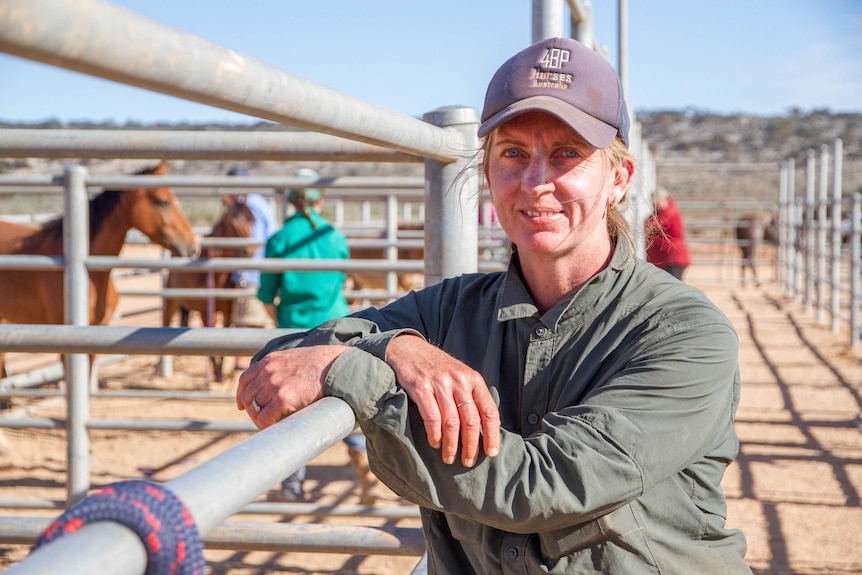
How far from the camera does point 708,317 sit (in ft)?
4.32

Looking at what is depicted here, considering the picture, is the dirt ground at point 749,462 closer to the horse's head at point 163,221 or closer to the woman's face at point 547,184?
the horse's head at point 163,221

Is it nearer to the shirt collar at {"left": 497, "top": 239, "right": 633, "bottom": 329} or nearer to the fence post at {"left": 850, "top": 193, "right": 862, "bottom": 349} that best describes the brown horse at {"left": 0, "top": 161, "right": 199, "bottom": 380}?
the shirt collar at {"left": 497, "top": 239, "right": 633, "bottom": 329}

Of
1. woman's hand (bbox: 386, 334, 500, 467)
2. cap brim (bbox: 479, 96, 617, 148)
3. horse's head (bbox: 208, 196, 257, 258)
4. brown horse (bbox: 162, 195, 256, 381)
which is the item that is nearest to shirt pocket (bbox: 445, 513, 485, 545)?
woman's hand (bbox: 386, 334, 500, 467)

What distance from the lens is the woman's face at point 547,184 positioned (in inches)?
55.9

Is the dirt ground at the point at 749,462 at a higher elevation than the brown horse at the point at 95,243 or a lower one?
lower

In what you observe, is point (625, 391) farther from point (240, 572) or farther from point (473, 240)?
point (240, 572)

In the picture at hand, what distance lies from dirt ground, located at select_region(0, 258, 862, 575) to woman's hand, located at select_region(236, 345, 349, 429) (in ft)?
6.64

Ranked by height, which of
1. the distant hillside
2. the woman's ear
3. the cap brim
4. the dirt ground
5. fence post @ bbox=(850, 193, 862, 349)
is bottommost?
the dirt ground

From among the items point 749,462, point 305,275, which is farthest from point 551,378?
point 749,462

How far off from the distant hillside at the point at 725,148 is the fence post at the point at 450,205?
43646 millimetres

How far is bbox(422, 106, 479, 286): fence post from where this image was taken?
5.36 feet

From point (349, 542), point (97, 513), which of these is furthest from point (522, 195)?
point (97, 513)

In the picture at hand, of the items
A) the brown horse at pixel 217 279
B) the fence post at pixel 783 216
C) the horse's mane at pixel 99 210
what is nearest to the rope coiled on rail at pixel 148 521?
the horse's mane at pixel 99 210

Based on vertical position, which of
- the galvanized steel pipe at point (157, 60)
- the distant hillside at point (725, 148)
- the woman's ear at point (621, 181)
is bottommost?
the woman's ear at point (621, 181)
